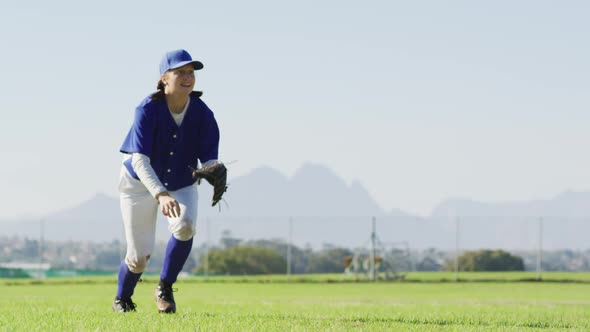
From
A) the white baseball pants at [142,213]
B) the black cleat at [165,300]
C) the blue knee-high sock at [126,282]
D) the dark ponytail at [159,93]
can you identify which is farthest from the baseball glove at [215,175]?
the blue knee-high sock at [126,282]

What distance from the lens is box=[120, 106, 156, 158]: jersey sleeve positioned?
8.16 m

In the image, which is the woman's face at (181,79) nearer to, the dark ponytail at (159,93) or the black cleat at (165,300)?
the dark ponytail at (159,93)

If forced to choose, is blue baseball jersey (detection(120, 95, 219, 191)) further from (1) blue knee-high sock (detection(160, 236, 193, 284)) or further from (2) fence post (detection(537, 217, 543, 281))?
(2) fence post (detection(537, 217, 543, 281))

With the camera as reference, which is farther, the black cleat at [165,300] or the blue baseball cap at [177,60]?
the black cleat at [165,300]

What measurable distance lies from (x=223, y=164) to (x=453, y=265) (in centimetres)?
2735

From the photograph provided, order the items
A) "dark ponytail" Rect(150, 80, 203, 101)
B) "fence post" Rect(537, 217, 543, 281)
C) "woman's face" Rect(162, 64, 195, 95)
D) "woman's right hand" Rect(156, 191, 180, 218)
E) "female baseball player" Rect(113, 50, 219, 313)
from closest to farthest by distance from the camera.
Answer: "woman's right hand" Rect(156, 191, 180, 218), "woman's face" Rect(162, 64, 195, 95), "female baseball player" Rect(113, 50, 219, 313), "dark ponytail" Rect(150, 80, 203, 101), "fence post" Rect(537, 217, 543, 281)

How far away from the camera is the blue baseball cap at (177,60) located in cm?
788

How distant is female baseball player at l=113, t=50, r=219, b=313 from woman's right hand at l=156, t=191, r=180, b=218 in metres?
0.12

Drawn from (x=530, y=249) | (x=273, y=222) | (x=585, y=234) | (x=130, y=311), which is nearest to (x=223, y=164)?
(x=130, y=311)

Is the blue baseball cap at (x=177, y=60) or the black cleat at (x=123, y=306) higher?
the blue baseball cap at (x=177, y=60)

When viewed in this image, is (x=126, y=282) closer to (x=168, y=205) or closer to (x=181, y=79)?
(x=168, y=205)

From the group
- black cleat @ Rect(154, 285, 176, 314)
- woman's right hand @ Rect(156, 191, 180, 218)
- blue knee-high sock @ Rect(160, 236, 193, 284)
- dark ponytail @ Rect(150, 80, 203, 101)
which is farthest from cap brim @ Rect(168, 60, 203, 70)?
black cleat @ Rect(154, 285, 176, 314)

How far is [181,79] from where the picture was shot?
26.1 feet

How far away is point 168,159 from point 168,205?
71cm
